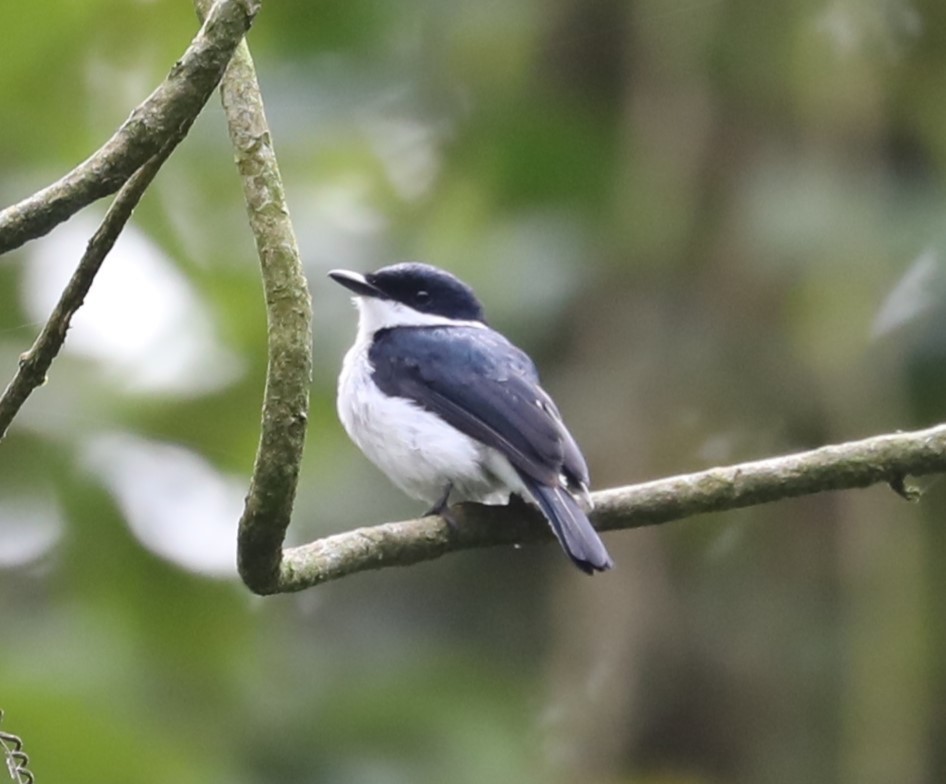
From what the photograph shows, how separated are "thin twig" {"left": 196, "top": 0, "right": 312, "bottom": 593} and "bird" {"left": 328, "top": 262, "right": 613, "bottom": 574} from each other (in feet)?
4.75

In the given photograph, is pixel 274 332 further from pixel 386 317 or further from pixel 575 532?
pixel 386 317

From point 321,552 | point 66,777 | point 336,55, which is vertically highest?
point 336,55

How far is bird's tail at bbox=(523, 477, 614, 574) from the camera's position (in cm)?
362

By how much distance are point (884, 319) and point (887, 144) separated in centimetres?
117

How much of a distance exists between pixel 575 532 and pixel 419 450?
0.97m

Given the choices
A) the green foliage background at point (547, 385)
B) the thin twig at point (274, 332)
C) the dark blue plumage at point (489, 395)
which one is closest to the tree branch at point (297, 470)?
the thin twig at point (274, 332)

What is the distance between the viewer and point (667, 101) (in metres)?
7.10

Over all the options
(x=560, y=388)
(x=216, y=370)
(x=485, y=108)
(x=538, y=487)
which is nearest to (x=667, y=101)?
(x=485, y=108)

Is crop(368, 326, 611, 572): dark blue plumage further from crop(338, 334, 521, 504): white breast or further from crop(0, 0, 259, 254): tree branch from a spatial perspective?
crop(0, 0, 259, 254): tree branch

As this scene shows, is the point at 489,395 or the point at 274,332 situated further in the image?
the point at 489,395

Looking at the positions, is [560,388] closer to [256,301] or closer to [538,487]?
[256,301]

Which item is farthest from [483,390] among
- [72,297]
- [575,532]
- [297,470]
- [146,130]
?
[146,130]

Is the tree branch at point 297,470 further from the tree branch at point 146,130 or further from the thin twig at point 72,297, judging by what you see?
the tree branch at point 146,130

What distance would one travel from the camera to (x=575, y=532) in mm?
3738
